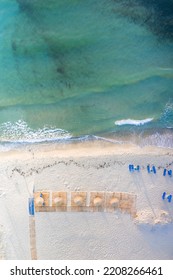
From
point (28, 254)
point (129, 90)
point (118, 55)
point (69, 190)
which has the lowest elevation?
point (28, 254)

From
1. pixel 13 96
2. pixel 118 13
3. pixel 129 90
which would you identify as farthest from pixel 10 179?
pixel 118 13

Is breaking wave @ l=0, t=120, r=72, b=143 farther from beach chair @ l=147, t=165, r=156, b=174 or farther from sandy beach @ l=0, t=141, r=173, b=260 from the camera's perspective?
beach chair @ l=147, t=165, r=156, b=174

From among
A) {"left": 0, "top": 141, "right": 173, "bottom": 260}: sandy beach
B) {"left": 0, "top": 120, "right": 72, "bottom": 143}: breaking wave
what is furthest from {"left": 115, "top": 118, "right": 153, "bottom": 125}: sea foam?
{"left": 0, "top": 120, "right": 72, "bottom": 143}: breaking wave

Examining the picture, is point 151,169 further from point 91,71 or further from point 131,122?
point 91,71

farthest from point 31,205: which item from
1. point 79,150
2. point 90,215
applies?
point 79,150

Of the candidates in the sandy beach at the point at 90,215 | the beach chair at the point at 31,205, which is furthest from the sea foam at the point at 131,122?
the beach chair at the point at 31,205

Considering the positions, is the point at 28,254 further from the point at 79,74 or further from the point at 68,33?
the point at 68,33
